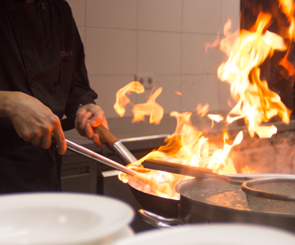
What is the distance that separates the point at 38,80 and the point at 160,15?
52.2 inches

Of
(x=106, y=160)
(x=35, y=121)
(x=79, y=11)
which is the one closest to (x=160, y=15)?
(x=79, y=11)

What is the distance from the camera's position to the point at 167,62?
2.48 m

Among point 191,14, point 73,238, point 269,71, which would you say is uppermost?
point 191,14

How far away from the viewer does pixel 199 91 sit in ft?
8.76

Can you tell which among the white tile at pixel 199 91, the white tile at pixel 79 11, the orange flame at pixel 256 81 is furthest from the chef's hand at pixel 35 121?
the white tile at pixel 199 91

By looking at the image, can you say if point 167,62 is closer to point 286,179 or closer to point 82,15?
point 82,15

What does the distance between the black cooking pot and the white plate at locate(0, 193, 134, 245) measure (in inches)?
8.6

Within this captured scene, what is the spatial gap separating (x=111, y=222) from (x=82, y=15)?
1.91m

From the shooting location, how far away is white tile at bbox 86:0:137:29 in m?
2.09

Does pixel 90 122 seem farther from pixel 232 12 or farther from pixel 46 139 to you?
pixel 232 12

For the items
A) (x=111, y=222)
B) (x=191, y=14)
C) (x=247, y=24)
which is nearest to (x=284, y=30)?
(x=247, y=24)

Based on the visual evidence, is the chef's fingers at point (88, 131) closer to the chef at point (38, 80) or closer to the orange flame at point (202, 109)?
the chef at point (38, 80)

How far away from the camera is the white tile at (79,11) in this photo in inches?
79.8

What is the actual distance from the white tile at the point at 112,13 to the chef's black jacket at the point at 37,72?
71cm
